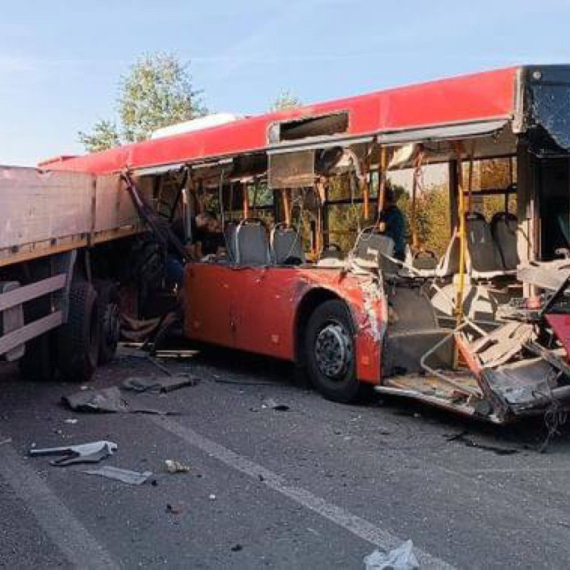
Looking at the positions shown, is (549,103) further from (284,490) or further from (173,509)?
(173,509)

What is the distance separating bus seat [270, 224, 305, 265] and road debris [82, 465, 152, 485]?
12.0 ft

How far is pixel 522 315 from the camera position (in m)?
6.08

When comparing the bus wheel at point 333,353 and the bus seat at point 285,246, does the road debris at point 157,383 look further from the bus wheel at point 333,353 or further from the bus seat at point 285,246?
the bus seat at point 285,246

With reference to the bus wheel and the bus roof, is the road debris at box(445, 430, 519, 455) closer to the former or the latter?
the bus wheel

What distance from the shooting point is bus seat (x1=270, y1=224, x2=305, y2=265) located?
891 cm

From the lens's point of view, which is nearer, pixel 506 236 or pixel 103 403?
pixel 103 403

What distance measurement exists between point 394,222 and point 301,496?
4.02 metres

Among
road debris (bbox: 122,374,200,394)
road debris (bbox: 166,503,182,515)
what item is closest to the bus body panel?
road debris (bbox: 122,374,200,394)

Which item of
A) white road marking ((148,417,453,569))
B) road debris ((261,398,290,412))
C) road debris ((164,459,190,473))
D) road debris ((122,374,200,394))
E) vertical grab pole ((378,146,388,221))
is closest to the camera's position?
white road marking ((148,417,453,569))

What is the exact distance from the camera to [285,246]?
29.9ft

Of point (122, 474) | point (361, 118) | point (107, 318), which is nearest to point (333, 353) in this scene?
point (361, 118)

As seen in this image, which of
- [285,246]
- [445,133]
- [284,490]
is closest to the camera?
[284,490]

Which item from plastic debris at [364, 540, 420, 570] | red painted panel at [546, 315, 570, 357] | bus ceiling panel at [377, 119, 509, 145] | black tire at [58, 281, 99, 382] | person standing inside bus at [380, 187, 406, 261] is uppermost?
bus ceiling panel at [377, 119, 509, 145]

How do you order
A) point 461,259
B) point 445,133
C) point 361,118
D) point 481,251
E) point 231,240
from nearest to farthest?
point 445,133 < point 461,259 < point 361,118 < point 481,251 < point 231,240
